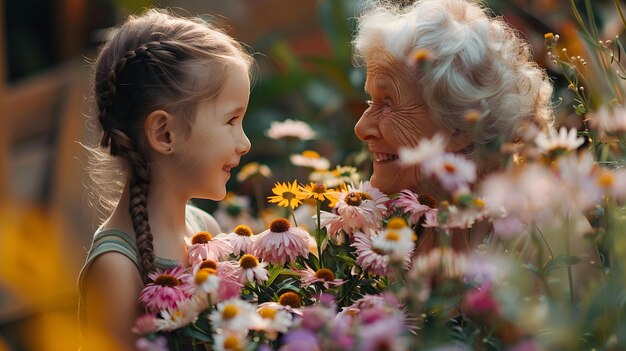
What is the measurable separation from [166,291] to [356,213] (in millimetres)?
241

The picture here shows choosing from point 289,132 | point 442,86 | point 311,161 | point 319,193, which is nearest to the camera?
point 319,193

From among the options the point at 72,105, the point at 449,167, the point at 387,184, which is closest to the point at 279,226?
the point at 387,184

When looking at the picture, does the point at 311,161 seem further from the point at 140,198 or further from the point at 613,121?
the point at 613,121

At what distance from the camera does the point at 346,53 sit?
103 inches

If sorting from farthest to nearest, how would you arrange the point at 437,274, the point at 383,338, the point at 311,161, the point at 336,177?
the point at 311,161 < the point at 336,177 < the point at 437,274 < the point at 383,338

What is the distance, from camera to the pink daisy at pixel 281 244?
1080 millimetres

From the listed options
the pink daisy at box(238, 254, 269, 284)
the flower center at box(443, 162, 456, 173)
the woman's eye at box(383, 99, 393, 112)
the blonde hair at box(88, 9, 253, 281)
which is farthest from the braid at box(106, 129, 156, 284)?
the flower center at box(443, 162, 456, 173)

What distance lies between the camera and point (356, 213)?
3.61 ft

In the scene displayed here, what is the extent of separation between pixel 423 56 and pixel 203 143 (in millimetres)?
376

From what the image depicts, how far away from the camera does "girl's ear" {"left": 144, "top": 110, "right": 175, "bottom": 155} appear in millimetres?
1157

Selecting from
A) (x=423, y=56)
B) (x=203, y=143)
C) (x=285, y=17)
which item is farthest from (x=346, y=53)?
(x=423, y=56)

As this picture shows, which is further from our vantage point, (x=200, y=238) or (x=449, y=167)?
(x=200, y=238)

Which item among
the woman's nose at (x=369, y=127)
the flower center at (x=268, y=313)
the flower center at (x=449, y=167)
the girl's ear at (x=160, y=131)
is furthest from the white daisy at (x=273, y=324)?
the woman's nose at (x=369, y=127)

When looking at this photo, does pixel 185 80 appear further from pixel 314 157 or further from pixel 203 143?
pixel 314 157
